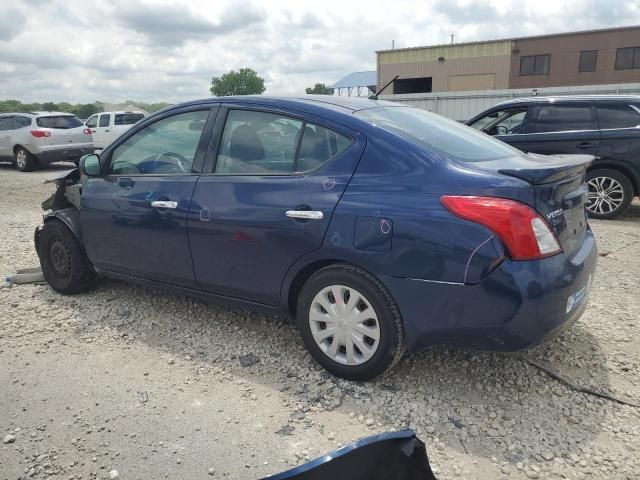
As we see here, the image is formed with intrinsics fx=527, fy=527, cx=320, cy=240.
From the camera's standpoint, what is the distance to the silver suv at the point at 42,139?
48.1 feet

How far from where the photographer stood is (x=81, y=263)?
171 inches

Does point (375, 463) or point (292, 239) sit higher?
point (292, 239)

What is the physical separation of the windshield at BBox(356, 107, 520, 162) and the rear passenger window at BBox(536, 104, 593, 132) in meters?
4.82

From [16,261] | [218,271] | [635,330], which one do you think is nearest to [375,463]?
[218,271]

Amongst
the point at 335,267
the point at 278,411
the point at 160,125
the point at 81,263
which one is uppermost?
the point at 160,125

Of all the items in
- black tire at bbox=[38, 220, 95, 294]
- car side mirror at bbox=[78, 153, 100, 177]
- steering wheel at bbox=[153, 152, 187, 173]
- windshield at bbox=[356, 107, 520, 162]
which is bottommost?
black tire at bbox=[38, 220, 95, 294]

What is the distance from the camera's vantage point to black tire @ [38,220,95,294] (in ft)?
14.2

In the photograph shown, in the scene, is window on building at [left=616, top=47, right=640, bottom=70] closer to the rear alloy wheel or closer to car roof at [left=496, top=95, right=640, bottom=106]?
car roof at [left=496, top=95, right=640, bottom=106]

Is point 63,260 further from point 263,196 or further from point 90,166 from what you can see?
point 263,196

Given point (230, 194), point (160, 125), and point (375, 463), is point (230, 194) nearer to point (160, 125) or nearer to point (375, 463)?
point (160, 125)

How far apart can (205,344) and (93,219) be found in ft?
4.52

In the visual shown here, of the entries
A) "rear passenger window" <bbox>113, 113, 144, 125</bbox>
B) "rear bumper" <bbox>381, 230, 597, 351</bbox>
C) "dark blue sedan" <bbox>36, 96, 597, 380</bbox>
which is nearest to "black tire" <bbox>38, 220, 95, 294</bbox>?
"dark blue sedan" <bbox>36, 96, 597, 380</bbox>

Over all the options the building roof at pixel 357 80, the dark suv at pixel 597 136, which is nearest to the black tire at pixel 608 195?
the dark suv at pixel 597 136

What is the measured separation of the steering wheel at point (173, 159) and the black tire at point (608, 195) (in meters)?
6.16
